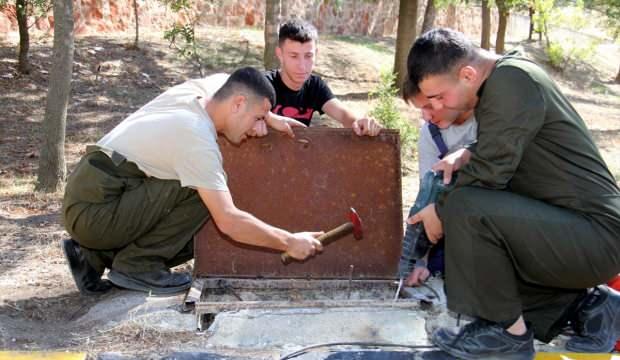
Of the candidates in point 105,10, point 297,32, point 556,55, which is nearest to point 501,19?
point 556,55

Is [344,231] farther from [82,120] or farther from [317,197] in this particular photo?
[82,120]

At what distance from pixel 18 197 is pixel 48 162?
0.42 meters

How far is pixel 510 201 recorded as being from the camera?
3035 mm

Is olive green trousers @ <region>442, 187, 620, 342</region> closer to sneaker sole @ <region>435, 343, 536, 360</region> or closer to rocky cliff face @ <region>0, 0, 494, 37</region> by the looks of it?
sneaker sole @ <region>435, 343, 536, 360</region>

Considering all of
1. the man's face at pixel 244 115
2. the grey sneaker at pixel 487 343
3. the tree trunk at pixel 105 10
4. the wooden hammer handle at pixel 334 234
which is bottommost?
the grey sneaker at pixel 487 343

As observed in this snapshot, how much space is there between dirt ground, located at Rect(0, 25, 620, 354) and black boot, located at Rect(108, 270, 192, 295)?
21cm

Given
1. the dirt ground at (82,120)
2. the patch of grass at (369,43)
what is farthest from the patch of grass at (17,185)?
the patch of grass at (369,43)

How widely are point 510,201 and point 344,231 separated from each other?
1030 mm

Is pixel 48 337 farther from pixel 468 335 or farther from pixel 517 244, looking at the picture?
pixel 517 244

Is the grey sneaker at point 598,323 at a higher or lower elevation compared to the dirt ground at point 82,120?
higher

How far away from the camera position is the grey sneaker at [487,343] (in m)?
3.07

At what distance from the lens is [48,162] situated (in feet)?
22.5

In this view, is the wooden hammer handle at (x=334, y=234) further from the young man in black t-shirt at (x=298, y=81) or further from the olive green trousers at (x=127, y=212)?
the young man in black t-shirt at (x=298, y=81)

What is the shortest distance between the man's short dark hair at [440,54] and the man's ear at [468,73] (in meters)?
0.04
